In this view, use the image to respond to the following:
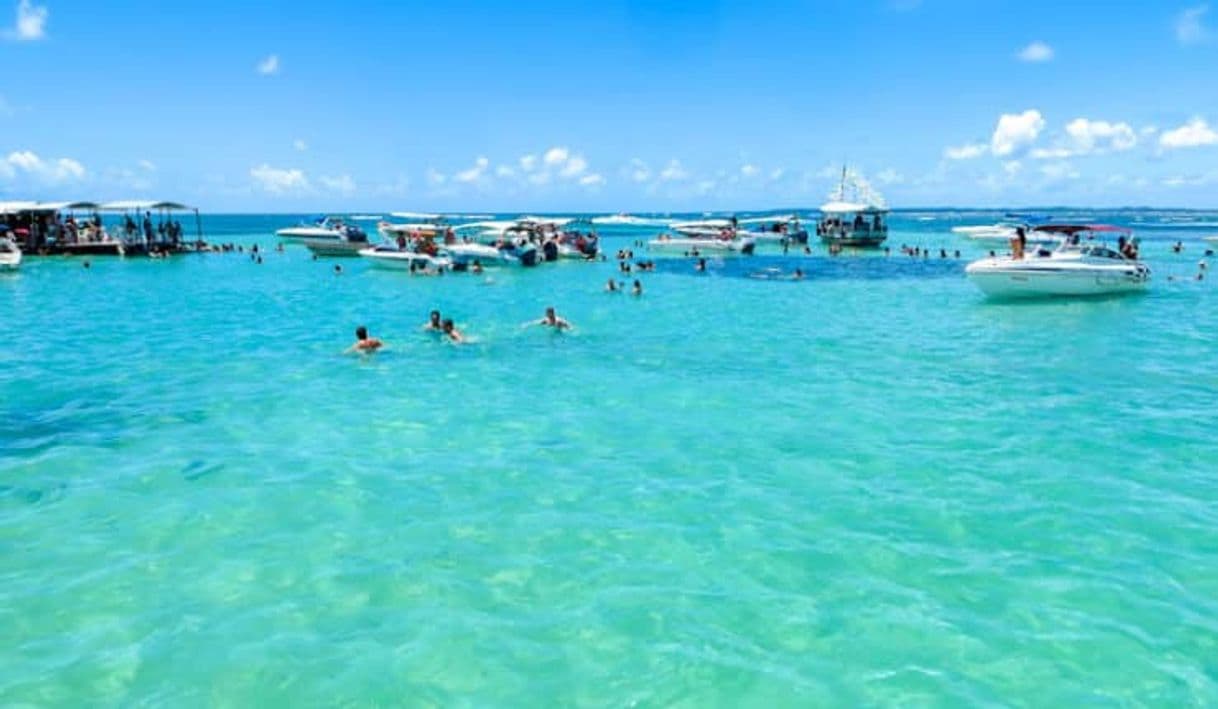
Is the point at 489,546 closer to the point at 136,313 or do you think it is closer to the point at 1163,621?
the point at 1163,621

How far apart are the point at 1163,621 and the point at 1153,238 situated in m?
102

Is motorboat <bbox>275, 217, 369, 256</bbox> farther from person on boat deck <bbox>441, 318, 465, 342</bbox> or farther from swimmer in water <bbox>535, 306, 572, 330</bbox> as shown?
person on boat deck <bbox>441, 318, 465, 342</bbox>

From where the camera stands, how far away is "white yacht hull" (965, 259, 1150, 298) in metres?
29.6

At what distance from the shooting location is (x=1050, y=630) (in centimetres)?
708

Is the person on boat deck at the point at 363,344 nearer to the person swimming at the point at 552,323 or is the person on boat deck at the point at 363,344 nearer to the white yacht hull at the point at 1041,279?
the person swimming at the point at 552,323

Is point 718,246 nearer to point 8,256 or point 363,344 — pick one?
point 8,256

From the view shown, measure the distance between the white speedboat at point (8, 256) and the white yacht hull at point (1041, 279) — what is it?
45.7 meters

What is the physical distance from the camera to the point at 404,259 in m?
45.8

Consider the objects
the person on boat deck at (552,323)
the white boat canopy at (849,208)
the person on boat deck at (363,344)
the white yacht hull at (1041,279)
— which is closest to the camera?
the person on boat deck at (363,344)

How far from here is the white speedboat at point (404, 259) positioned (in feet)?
148

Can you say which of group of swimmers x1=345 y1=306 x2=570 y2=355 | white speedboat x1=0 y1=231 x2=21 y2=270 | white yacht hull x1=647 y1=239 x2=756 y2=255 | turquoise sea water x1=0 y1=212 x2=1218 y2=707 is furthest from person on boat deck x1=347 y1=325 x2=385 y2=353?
white yacht hull x1=647 y1=239 x2=756 y2=255

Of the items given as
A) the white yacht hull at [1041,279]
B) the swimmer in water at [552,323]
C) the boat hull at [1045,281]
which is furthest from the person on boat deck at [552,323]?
the white yacht hull at [1041,279]

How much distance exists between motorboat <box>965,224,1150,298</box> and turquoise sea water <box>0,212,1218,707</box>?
10116mm

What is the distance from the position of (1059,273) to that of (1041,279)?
729 millimetres
